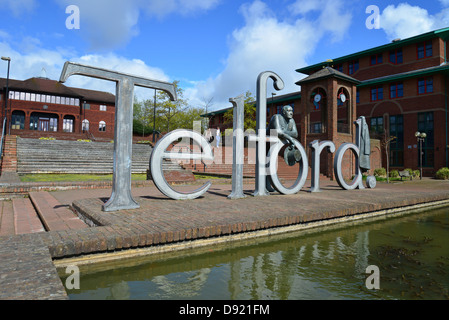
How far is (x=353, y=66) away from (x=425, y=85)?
32.2 feet

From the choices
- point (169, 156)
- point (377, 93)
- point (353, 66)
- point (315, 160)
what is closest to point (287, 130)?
point (315, 160)

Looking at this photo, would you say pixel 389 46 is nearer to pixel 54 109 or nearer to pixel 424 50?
pixel 424 50

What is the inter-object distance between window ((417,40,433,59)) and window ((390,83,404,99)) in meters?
4.00

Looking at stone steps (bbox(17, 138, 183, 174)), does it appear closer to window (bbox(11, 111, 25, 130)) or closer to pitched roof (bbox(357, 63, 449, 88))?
pitched roof (bbox(357, 63, 449, 88))

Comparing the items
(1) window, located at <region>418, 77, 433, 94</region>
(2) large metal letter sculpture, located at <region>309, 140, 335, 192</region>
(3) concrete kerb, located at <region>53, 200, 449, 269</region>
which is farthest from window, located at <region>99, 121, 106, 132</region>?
(3) concrete kerb, located at <region>53, 200, 449, 269</region>

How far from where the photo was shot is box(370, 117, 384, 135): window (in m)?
32.4

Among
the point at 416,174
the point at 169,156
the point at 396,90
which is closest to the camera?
the point at 169,156

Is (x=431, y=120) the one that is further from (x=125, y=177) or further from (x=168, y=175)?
(x=125, y=177)

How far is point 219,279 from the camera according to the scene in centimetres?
342

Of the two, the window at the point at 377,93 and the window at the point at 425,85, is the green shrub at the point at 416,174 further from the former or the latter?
the window at the point at 377,93

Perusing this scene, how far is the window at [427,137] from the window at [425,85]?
7.32 feet

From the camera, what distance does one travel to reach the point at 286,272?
3654mm

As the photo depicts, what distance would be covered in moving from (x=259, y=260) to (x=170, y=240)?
4.17 feet

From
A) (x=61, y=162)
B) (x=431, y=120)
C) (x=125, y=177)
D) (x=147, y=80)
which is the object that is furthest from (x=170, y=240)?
(x=431, y=120)
